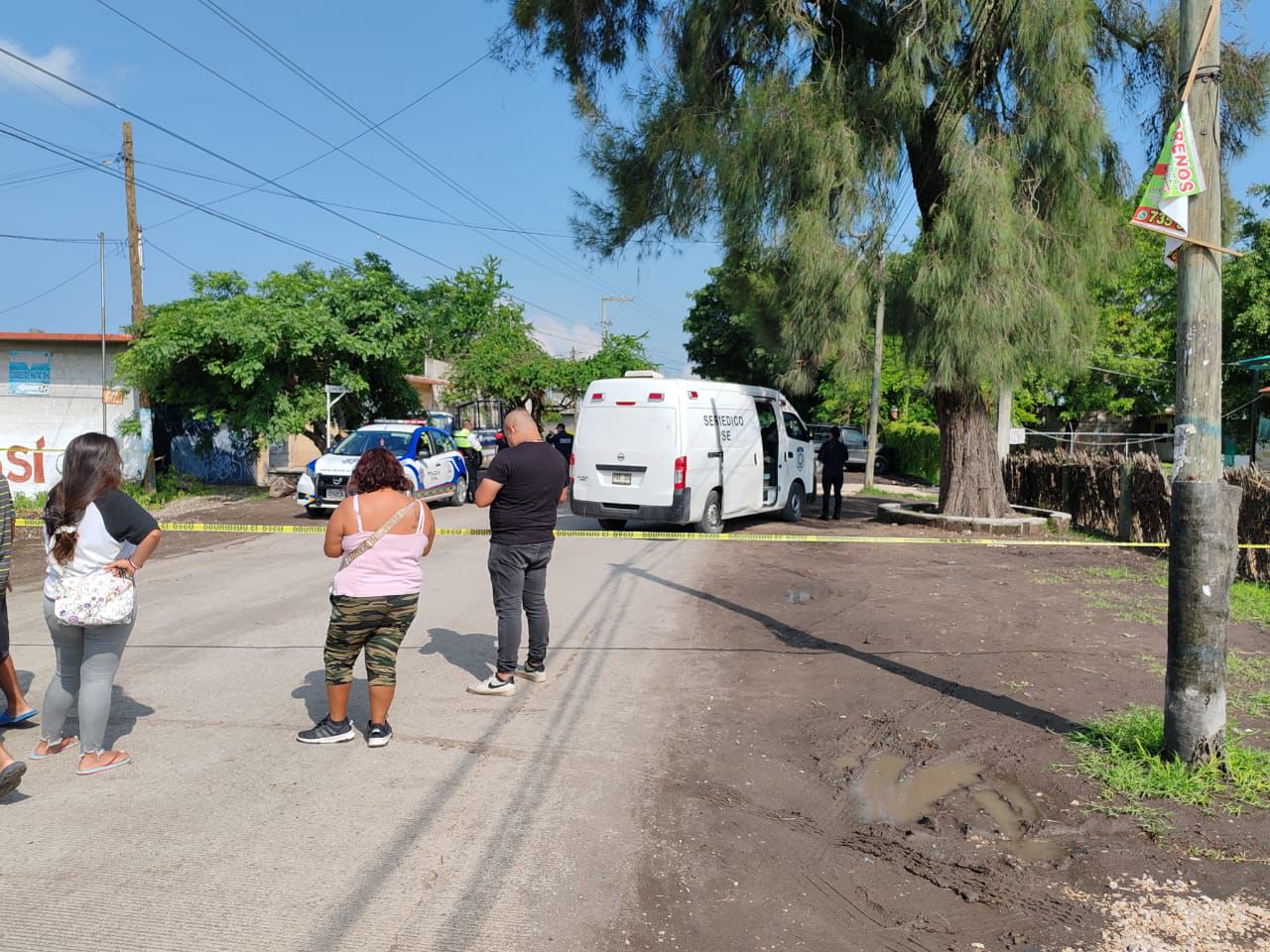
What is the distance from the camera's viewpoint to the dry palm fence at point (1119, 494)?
10541mm

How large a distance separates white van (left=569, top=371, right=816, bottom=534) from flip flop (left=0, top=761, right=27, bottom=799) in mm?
9664

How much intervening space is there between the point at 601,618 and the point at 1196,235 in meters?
5.55

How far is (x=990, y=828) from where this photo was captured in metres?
4.27

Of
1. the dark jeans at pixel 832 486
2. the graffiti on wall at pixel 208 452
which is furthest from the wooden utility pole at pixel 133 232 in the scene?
the dark jeans at pixel 832 486

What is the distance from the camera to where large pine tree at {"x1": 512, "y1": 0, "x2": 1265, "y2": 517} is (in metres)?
12.9

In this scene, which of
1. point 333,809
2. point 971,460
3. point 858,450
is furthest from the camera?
point 858,450

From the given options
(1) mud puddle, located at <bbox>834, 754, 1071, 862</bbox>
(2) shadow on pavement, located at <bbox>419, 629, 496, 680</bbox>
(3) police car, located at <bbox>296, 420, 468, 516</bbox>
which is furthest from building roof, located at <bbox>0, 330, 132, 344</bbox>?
(1) mud puddle, located at <bbox>834, 754, 1071, 862</bbox>

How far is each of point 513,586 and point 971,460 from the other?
11.5 m

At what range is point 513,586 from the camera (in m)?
6.06

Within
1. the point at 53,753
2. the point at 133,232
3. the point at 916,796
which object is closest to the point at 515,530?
the point at 53,753

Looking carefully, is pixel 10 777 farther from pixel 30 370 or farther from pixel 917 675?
pixel 30 370

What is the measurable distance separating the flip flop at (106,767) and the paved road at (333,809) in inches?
1.8

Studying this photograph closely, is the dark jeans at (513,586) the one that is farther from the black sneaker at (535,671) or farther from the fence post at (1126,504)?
the fence post at (1126,504)

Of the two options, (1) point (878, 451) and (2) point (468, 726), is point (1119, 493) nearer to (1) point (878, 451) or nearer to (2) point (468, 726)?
(2) point (468, 726)
